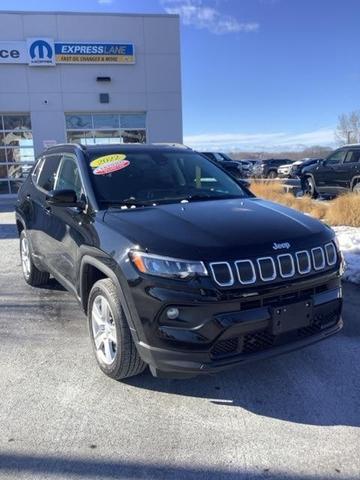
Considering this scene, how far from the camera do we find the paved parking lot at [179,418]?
2496 mm

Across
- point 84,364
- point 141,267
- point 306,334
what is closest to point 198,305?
point 141,267

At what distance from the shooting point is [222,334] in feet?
9.17

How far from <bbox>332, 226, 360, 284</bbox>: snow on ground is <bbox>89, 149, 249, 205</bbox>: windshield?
2.20 metres

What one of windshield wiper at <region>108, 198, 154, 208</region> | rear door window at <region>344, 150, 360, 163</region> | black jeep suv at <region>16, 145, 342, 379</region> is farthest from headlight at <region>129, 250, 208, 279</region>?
rear door window at <region>344, 150, 360, 163</region>

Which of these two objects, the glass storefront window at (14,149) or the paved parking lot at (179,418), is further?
the glass storefront window at (14,149)

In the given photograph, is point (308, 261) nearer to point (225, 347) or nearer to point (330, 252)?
point (330, 252)

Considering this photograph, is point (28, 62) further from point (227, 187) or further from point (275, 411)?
point (275, 411)

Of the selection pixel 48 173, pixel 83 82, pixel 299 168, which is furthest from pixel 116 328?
pixel 299 168

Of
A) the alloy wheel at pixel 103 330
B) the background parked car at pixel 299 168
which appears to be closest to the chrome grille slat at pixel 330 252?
the alloy wheel at pixel 103 330

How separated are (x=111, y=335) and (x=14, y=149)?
17353 millimetres

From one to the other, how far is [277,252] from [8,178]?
1805 cm

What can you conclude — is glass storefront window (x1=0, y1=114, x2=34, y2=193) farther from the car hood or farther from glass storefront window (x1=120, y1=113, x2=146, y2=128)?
the car hood

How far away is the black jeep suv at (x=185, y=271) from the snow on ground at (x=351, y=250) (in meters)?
2.39

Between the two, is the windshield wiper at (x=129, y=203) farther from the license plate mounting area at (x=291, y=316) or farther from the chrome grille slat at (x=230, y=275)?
the license plate mounting area at (x=291, y=316)
